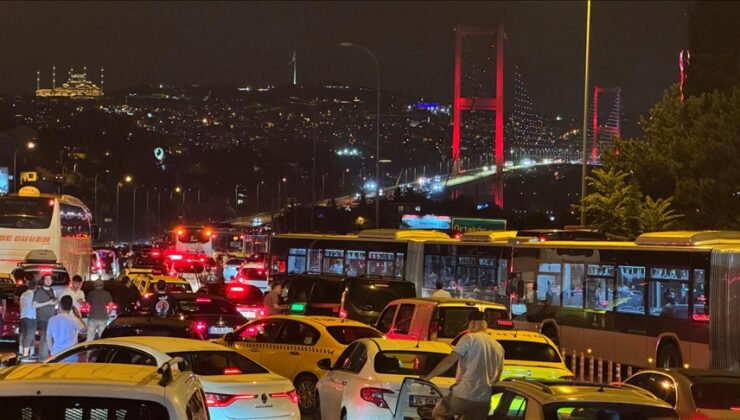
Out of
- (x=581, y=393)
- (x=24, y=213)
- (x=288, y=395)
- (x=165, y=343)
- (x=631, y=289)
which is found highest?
(x=24, y=213)

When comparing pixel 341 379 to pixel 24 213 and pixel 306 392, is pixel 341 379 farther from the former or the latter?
pixel 24 213

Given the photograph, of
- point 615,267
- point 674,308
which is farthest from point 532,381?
point 615,267

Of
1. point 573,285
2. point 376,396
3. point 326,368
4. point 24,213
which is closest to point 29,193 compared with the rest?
point 24,213

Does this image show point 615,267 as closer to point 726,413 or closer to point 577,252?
point 577,252

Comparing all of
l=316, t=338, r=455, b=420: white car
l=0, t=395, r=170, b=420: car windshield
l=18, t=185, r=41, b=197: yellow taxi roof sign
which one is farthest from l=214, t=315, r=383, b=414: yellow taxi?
l=18, t=185, r=41, b=197: yellow taxi roof sign

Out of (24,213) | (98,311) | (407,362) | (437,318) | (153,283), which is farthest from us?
(24,213)

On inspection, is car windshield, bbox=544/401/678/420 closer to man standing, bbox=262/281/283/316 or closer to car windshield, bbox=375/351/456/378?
car windshield, bbox=375/351/456/378

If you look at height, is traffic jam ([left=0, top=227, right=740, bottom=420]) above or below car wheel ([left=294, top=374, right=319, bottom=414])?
above

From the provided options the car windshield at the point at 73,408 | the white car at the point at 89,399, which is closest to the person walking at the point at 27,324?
the white car at the point at 89,399
